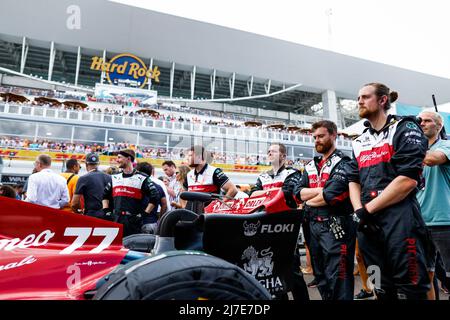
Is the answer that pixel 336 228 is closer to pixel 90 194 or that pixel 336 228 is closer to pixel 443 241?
pixel 443 241

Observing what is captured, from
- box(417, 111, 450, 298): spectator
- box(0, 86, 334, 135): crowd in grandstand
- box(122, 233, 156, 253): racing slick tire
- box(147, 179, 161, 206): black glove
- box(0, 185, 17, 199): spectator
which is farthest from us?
box(0, 86, 334, 135): crowd in grandstand

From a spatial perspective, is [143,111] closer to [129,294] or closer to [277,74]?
[277,74]

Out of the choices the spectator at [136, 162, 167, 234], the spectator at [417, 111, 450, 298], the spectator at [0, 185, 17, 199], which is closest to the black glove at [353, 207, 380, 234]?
the spectator at [417, 111, 450, 298]

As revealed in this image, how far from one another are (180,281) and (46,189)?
382 cm

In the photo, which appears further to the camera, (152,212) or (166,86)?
(166,86)

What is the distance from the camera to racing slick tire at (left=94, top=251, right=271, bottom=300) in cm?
97

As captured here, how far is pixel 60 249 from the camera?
1.34 metres

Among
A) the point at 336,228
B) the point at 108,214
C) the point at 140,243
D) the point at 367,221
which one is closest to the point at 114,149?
the point at 108,214

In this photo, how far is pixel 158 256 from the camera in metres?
1.10

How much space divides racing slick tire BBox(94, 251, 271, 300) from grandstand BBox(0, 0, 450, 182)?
21.1 meters

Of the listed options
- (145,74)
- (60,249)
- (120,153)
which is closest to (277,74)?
(145,74)

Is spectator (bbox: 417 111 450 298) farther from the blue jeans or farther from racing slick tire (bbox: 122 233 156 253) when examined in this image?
racing slick tire (bbox: 122 233 156 253)

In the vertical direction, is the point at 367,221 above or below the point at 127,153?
below
